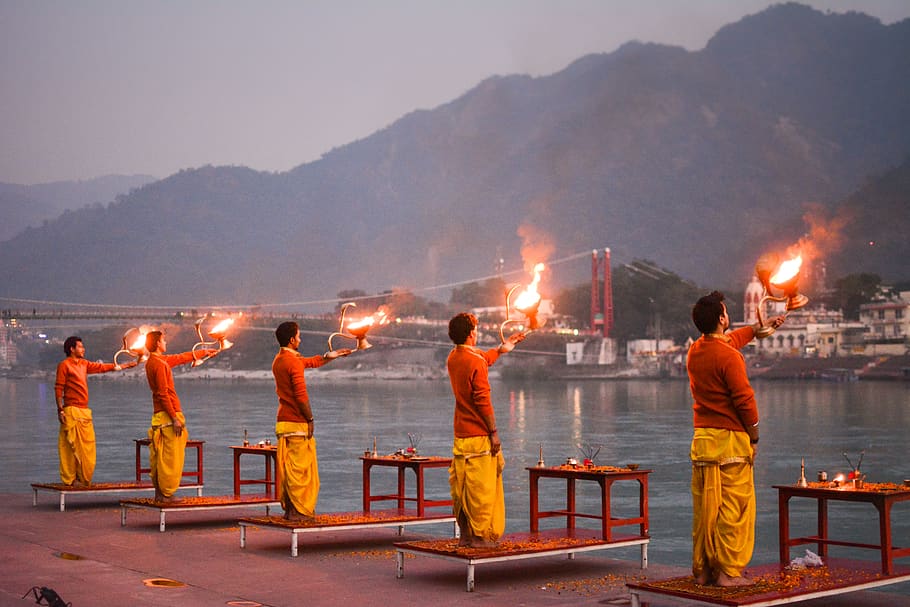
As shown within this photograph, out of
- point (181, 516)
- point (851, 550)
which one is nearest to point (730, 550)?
point (181, 516)

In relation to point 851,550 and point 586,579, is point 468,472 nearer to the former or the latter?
point 586,579

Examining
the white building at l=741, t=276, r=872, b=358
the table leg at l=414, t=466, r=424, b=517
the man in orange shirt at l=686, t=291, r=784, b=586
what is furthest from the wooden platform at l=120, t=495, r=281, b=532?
the white building at l=741, t=276, r=872, b=358

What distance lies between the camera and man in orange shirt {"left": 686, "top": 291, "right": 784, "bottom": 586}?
683cm

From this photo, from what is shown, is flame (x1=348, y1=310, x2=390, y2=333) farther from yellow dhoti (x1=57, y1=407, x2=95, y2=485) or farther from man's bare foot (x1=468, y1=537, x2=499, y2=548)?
yellow dhoti (x1=57, y1=407, x2=95, y2=485)

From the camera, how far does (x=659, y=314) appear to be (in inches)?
5640

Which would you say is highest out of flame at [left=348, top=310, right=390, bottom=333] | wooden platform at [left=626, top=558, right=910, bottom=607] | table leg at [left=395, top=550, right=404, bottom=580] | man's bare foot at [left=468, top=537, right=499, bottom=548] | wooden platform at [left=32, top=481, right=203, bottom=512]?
flame at [left=348, top=310, right=390, bottom=333]

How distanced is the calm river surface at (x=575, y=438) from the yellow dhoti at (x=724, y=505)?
9853 millimetres

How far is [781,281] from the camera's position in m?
7.11

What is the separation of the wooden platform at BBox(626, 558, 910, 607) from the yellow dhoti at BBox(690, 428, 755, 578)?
0.52 feet

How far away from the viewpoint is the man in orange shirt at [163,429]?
38.2 feet

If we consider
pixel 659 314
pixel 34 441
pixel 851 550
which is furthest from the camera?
pixel 659 314

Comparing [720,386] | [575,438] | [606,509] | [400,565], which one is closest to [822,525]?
[606,509]

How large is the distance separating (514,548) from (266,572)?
1792mm

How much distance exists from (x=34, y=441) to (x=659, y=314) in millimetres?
105953
